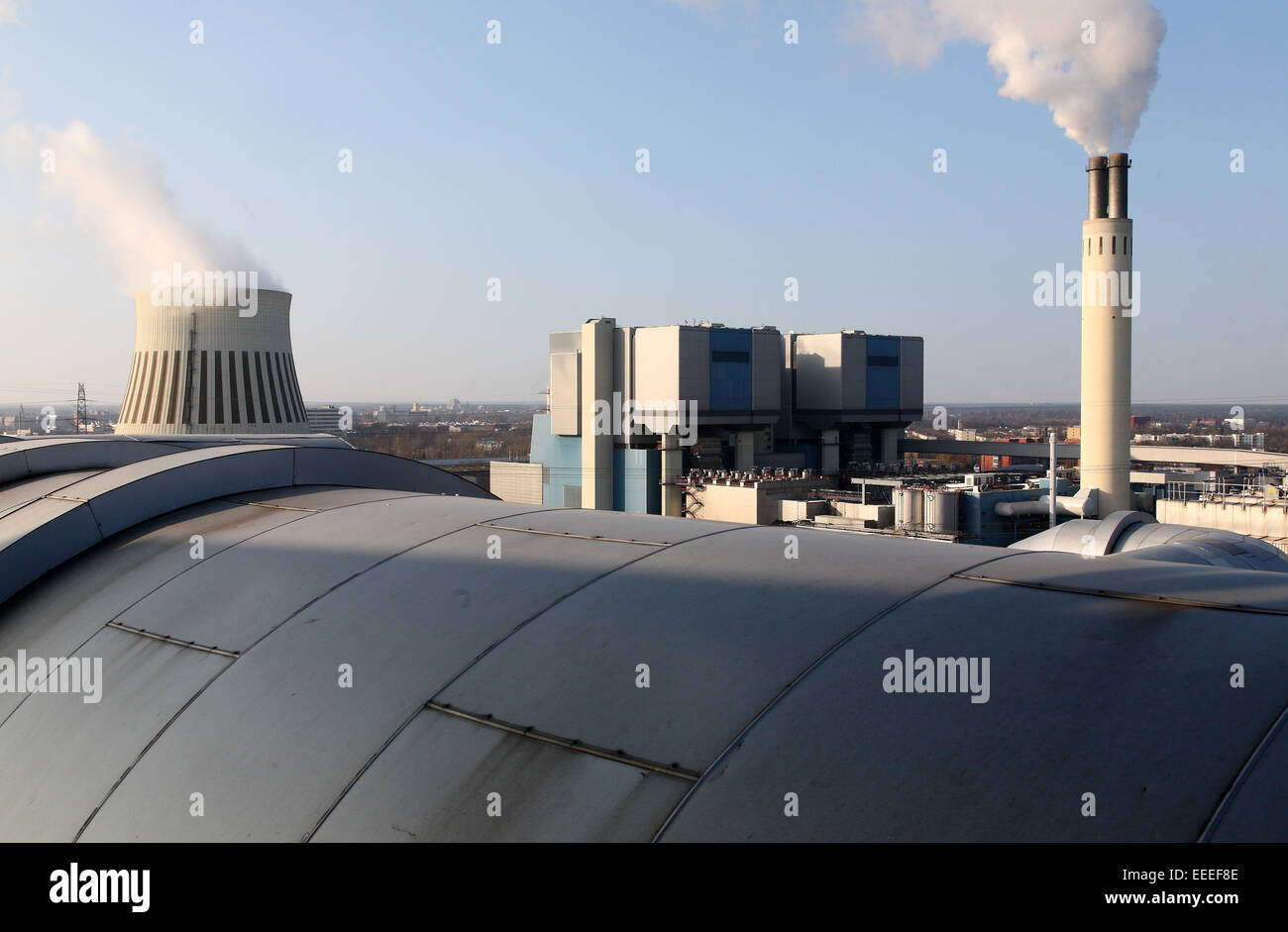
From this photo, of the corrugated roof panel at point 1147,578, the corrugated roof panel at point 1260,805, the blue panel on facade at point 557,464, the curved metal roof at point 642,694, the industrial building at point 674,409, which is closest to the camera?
the corrugated roof panel at point 1260,805

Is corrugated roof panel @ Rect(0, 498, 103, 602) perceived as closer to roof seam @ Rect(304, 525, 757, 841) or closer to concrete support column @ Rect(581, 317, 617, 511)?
roof seam @ Rect(304, 525, 757, 841)

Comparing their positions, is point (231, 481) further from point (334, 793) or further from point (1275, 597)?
point (1275, 597)

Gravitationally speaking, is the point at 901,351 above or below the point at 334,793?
above

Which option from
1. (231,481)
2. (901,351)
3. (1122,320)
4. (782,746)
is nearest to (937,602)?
(782,746)

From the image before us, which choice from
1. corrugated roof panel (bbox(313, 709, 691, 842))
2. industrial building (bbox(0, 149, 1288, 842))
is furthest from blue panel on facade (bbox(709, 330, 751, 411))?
corrugated roof panel (bbox(313, 709, 691, 842))

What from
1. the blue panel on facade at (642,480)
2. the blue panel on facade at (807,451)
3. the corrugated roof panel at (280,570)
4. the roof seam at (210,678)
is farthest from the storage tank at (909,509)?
the roof seam at (210,678)

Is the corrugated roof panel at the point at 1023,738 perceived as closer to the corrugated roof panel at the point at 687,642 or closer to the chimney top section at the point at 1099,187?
the corrugated roof panel at the point at 687,642
